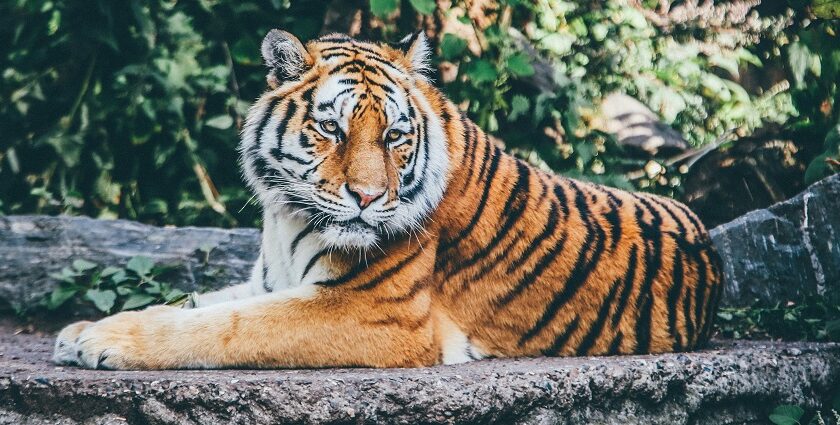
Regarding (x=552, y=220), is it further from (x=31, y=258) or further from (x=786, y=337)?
(x=31, y=258)

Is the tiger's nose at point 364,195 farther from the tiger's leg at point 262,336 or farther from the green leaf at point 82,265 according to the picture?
the green leaf at point 82,265

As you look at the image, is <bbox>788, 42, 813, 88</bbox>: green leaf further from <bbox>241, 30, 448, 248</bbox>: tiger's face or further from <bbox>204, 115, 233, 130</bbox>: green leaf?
<bbox>204, 115, 233, 130</bbox>: green leaf

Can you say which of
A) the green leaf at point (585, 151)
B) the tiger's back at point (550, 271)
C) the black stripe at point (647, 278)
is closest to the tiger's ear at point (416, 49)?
the tiger's back at point (550, 271)

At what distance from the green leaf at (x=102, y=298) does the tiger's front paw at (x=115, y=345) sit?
1.42 m

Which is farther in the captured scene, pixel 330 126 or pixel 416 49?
pixel 416 49

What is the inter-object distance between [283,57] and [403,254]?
73 centimetres

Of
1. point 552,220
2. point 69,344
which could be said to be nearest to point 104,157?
point 69,344

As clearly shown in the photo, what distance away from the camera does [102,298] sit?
4145mm

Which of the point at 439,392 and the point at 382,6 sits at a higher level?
the point at 382,6

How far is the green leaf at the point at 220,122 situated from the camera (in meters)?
5.40

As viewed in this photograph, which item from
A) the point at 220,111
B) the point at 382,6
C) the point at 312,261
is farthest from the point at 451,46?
the point at 312,261

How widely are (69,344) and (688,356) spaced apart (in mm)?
1914

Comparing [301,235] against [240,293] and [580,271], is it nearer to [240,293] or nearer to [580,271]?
[240,293]

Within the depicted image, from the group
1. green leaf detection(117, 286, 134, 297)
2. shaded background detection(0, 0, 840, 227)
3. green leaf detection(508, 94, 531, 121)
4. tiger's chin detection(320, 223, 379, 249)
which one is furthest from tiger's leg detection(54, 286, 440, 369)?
green leaf detection(508, 94, 531, 121)
